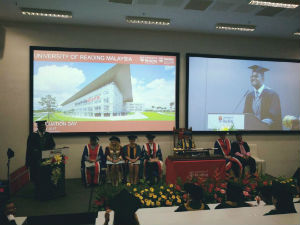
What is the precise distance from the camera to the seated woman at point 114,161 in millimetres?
5059

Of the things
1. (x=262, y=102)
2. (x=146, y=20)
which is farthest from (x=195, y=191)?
(x=262, y=102)

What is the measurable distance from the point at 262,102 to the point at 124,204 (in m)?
5.90

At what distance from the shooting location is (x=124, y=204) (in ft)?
5.57

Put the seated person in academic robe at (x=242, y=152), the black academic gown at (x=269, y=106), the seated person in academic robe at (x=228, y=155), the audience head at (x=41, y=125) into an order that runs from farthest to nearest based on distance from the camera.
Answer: the black academic gown at (x=269, y=106) < the seated person in academic robe at (x=242, y=152) < the seated person in academic robe at (x=228, y=155) < the audience head at (x=41, y=125)

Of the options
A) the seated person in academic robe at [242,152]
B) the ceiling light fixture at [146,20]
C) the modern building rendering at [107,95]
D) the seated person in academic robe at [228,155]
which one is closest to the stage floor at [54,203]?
the modern building rendering at [107,95]

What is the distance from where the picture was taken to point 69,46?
5.65 metres

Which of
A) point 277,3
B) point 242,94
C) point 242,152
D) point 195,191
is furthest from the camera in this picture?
point 242,94

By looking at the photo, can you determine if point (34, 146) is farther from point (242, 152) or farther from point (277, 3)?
point (277, 3)

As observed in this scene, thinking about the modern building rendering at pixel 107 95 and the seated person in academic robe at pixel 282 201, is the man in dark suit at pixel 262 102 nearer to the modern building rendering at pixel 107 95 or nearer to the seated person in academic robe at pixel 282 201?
the modern building rendering at pixel 107 95

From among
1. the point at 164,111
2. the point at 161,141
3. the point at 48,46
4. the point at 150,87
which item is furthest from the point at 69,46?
the point at 161,141

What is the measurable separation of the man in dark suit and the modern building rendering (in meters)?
3.31

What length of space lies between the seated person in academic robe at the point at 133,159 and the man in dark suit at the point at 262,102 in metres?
→ 3.25

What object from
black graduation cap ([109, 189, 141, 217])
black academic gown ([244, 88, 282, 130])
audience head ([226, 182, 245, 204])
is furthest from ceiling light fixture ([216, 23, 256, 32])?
black graduation cap ([109, 189, 141, 217])

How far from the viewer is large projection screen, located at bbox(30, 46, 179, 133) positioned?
5.53 metres
